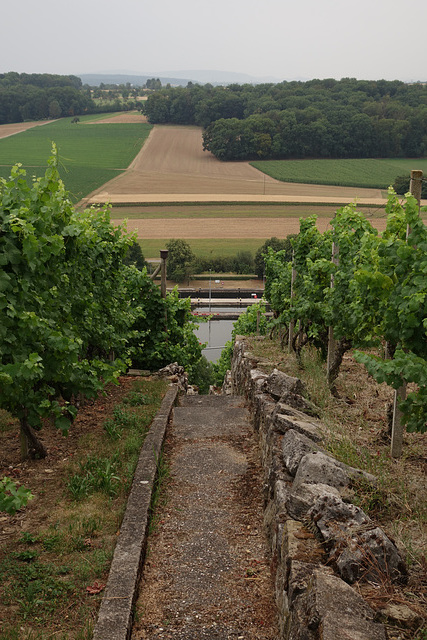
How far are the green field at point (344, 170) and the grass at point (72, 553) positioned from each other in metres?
80.9

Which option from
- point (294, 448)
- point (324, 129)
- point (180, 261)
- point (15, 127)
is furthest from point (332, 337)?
point (15, 127)

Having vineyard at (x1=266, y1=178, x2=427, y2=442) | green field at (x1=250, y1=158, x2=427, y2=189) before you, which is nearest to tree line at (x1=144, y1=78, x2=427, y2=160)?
green field at (x1=250, y1=158, x2=427, y2=189)

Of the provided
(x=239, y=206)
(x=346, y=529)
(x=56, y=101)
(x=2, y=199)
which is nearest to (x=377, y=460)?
(x=346, y=529)

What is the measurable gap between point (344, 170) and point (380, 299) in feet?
292

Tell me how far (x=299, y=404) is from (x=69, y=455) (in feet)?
9.07

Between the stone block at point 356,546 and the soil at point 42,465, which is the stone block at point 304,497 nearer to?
the stone block at point 356,546

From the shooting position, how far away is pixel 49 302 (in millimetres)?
6684

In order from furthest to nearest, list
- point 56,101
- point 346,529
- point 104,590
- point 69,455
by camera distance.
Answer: point 56,101
point 69,455
point 104,590
point 346,529

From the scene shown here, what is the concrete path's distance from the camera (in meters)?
4.50

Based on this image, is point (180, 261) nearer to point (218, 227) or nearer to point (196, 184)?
point (218, 227)

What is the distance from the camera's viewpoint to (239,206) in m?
78.1

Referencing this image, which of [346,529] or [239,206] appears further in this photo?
[239,206]

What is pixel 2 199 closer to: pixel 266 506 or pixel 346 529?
pixel 266 506

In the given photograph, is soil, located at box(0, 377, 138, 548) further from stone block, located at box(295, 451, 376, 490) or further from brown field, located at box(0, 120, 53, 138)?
brown field, located at box(0, 120, 53, 138)
